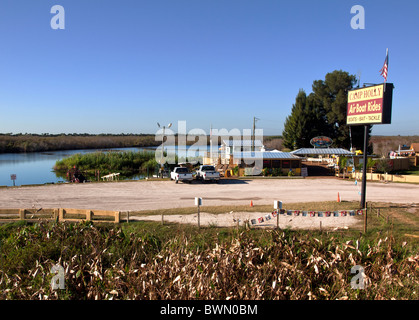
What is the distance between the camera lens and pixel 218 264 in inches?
354

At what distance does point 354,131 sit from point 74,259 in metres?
57.8

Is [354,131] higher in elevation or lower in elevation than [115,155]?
higher

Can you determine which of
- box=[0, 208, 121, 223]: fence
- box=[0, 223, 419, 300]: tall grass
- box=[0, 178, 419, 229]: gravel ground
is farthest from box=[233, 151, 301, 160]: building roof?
box=[0, 223, 419, 300]: tall grass

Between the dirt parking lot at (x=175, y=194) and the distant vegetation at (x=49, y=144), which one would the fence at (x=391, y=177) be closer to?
the dirt parking lot at (x=175, y=194)

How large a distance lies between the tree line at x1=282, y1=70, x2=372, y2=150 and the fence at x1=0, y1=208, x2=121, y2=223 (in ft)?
164

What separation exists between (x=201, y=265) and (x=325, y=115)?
6043 centimetres

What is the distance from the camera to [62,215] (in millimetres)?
14070

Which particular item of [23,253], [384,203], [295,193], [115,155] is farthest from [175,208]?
[115,155]

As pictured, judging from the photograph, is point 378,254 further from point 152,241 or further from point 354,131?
point 354,131

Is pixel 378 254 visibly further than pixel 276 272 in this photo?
Yes

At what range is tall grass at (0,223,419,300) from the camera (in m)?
8.20

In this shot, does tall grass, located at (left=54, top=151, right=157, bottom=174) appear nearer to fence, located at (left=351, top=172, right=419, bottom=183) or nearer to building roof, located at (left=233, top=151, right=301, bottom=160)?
building roof, located at (left=233, top=151, right=301, bottom=160)

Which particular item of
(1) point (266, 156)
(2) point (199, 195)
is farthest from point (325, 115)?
(2) point (199, 195)
